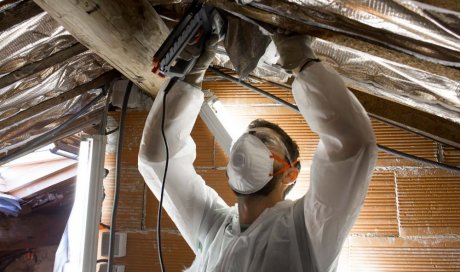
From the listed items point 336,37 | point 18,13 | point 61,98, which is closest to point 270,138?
point 336,37

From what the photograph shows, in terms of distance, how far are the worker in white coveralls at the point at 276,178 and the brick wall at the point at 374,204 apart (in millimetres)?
518

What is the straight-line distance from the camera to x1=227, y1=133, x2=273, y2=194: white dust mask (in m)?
1.42

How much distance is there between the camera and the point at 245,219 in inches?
58.3

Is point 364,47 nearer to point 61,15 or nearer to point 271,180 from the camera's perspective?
point 271,180

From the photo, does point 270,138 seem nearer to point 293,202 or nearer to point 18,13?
point 293,202

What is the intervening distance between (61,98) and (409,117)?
1604mm

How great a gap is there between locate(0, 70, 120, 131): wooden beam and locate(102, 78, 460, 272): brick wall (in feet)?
1.11

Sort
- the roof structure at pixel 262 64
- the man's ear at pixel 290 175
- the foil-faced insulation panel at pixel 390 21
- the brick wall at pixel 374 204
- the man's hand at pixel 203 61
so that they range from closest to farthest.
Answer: the foil-faced insulation panel at pixel 390 21 → the roof structure at pixel 262 64 → the man's hand at pixel 203 61 → the man's ear at pixel 290 175 → the brick wall at pixel 374 204

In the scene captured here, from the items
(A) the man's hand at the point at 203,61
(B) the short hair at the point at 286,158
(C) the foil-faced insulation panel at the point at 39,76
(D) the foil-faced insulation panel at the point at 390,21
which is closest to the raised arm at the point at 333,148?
(D) the foil-faced insulation panel at the point at 390,21

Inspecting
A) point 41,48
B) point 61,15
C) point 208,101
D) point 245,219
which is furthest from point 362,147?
point 41,48

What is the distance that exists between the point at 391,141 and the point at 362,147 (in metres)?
1.06

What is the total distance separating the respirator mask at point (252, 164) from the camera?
4.64ft

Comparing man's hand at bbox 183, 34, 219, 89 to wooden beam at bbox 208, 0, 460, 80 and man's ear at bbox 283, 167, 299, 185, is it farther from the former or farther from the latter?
man's ear at bbox 283, 167, 299, 185

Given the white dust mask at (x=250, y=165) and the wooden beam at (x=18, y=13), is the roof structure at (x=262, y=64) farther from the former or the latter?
the white dust mask at (x=250, y=165)
